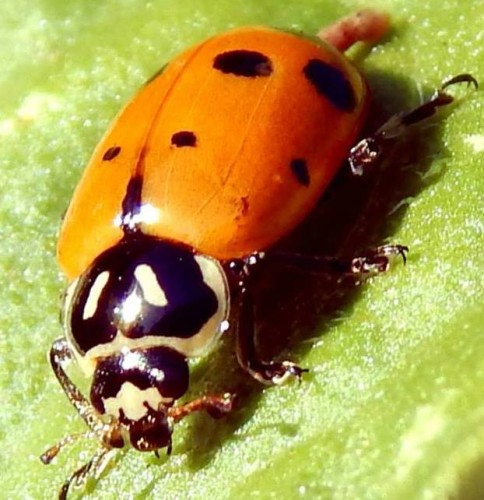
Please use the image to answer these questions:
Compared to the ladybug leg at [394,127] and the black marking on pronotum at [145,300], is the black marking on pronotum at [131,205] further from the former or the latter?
the ladybug leg at [394,127]

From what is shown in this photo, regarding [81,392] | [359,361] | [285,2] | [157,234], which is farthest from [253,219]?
[285,2]

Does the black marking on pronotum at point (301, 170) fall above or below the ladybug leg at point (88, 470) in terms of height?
above

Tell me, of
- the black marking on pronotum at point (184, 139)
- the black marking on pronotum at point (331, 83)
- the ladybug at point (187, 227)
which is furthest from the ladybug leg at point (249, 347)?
the black marking on pronotum at point (331, 83)

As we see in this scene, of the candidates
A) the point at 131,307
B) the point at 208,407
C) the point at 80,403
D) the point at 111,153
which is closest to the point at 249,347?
the point at 208,407

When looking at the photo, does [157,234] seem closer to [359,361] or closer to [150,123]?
[150,123]

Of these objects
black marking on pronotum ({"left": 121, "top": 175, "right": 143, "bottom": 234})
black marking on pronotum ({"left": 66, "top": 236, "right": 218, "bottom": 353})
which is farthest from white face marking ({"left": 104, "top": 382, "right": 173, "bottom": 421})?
black marking on pronotum ({"left": 121, "top": 175, "right": 143, "bottom": 234})

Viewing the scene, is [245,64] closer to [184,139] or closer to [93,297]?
[184,139]
